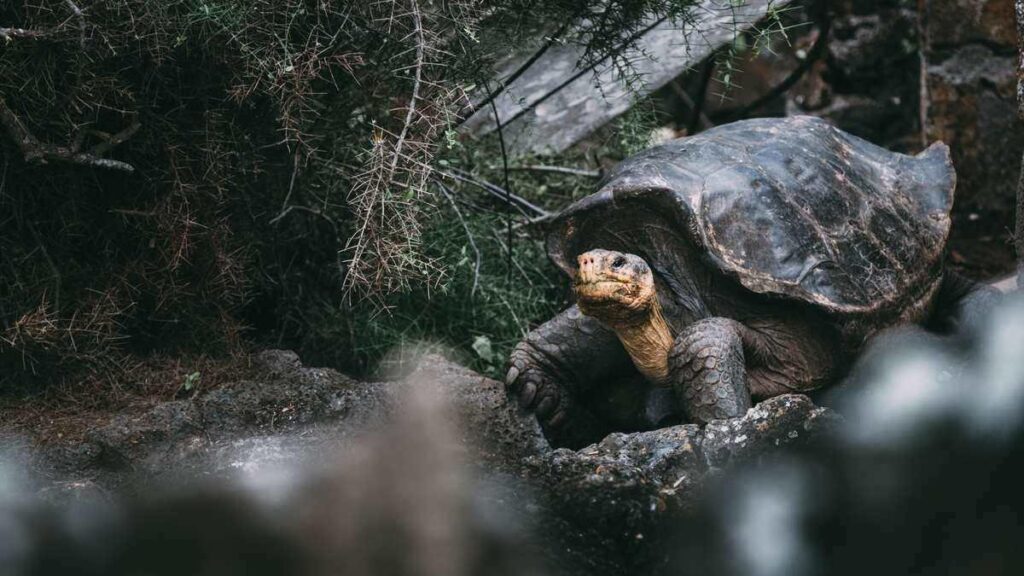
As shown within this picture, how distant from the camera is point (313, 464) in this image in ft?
8.07

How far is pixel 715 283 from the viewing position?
327cm

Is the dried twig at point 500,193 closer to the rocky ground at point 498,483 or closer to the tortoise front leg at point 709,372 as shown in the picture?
the rocky ground at point 498,483

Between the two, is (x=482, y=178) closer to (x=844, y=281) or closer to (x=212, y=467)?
(x=844, y=281)

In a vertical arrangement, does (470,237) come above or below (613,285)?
below

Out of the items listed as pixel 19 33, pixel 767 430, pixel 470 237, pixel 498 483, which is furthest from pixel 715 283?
pixel 19 33

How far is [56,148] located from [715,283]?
6.10ft

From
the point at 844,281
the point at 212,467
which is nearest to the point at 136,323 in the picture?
the point at 212,467

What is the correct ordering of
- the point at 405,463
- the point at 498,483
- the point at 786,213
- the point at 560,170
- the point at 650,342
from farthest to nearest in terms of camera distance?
the point at 560,170
the point at 786,213
the point at 650,342
the point at 498,483
the point at 405,463

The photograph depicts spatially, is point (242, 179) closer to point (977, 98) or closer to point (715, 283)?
point (715, 283)

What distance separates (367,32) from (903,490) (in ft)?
6.69

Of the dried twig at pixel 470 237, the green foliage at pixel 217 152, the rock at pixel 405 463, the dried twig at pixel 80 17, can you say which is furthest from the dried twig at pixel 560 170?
the dried twig at pixel 80 17

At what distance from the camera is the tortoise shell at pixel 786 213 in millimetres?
3180

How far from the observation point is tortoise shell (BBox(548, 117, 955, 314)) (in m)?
3.18

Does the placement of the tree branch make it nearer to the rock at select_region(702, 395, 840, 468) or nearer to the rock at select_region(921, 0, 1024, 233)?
the rock at select_region(921, 0, 1024, 233)
